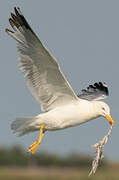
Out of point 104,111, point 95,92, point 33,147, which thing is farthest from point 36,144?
point 95,92

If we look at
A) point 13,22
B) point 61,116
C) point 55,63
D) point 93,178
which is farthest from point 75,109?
point 93,178

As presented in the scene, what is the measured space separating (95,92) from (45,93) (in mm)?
2424

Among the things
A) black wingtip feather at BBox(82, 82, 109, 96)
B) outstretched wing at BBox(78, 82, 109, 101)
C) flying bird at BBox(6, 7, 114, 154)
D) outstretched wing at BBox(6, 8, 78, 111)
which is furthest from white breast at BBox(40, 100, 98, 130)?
black wingtip feather at BBox(82, 82, 109, 96)

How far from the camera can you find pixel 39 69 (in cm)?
1016

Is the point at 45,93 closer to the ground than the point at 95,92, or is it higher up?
higher up

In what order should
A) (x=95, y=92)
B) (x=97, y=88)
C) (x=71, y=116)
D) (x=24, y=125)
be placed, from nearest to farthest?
(x=71, y=116), (x=24, y=125), (x=95, y=92), (x=97, y=88)

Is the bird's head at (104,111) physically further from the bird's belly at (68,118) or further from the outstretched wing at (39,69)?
the outstretched wing at (39,69)

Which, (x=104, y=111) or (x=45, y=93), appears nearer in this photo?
(x=104, y=111)

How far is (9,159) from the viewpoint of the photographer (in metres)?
60.2

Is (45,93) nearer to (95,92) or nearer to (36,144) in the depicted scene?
(36,144)

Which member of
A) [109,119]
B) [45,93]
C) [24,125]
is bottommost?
[109,119]

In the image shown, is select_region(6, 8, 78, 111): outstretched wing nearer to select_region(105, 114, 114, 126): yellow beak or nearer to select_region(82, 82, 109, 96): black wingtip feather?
select_region(105, 114, 114, 126): yellow beak

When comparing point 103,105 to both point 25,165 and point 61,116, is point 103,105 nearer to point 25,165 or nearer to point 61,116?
point 61,116

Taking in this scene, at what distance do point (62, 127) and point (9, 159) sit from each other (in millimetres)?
50715
